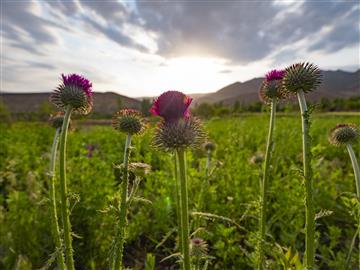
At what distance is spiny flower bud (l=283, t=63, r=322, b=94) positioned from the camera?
2.41m

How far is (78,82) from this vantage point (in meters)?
2.72

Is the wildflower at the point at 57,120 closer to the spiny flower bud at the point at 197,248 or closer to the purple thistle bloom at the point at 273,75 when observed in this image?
the spiny flower bud at the point at 197,248

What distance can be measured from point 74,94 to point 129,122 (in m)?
0.47

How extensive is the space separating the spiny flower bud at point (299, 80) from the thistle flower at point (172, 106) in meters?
0.81

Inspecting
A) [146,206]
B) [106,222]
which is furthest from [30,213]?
[146,206]

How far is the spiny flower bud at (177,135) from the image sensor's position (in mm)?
2045

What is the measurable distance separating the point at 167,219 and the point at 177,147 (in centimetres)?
280

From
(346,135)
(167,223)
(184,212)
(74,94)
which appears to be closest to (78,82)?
(74,94)

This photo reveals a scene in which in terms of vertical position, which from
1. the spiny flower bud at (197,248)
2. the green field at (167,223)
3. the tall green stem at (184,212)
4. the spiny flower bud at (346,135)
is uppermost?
the spiny flower bud at (346,135)

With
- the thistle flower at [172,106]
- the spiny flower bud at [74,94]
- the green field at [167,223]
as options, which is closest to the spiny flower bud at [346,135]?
the green field at [167,223]

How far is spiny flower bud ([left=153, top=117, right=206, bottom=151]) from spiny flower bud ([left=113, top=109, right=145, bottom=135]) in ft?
1.70

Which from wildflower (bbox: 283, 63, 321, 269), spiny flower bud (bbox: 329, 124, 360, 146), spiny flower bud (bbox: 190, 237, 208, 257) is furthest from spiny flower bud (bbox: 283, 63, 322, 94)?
spiny flower bud (bbox: 190, 237, 208, 257)

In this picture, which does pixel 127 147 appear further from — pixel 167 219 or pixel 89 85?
pixel 167 219

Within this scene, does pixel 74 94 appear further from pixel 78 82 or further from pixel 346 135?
pixel 346 135
